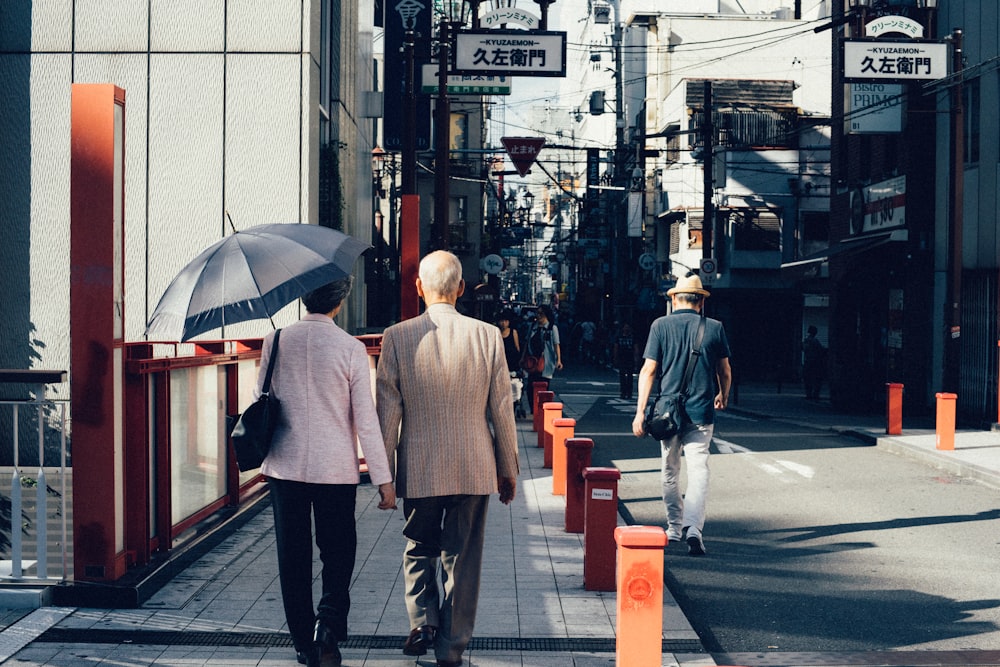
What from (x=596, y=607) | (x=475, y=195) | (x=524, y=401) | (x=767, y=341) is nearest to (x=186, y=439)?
(x=596, y=607)

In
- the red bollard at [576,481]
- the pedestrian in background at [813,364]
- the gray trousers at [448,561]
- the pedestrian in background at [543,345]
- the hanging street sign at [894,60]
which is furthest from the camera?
the pedestrian in background at [813,364]

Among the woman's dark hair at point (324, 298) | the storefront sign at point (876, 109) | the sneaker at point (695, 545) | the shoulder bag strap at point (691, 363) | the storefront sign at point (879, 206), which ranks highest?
the storefront sign at point (876, 109)

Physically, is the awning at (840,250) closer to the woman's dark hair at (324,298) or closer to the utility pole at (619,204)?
the woman's dark hair at (324,298)

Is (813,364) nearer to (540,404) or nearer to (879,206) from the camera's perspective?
(879,206)

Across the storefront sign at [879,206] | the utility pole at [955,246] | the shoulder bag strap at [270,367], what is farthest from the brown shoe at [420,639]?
the storefront sign at [879,206]

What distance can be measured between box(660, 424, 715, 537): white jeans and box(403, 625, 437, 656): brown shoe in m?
3.33

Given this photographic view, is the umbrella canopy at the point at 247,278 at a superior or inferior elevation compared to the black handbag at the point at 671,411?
superior

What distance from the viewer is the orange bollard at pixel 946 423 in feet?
49.5

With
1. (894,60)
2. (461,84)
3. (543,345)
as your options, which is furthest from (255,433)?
(543,345)

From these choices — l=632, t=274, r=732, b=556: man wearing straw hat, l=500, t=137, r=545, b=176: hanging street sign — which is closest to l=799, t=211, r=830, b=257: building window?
l=500, t=137, r=545, b=176: hanging street sign

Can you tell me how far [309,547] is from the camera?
5.25 metres

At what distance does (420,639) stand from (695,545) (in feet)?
12.0

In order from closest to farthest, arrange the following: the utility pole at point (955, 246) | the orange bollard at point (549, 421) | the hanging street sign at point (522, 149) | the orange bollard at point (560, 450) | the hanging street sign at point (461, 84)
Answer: the orange bollard at point (560, 450), the orange bollard at point (549, 421), the hanging street sign at point (461, 84), the utility pole at point (955, 246), the hanging street sign at point (522, 149)

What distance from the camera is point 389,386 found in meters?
5.26
